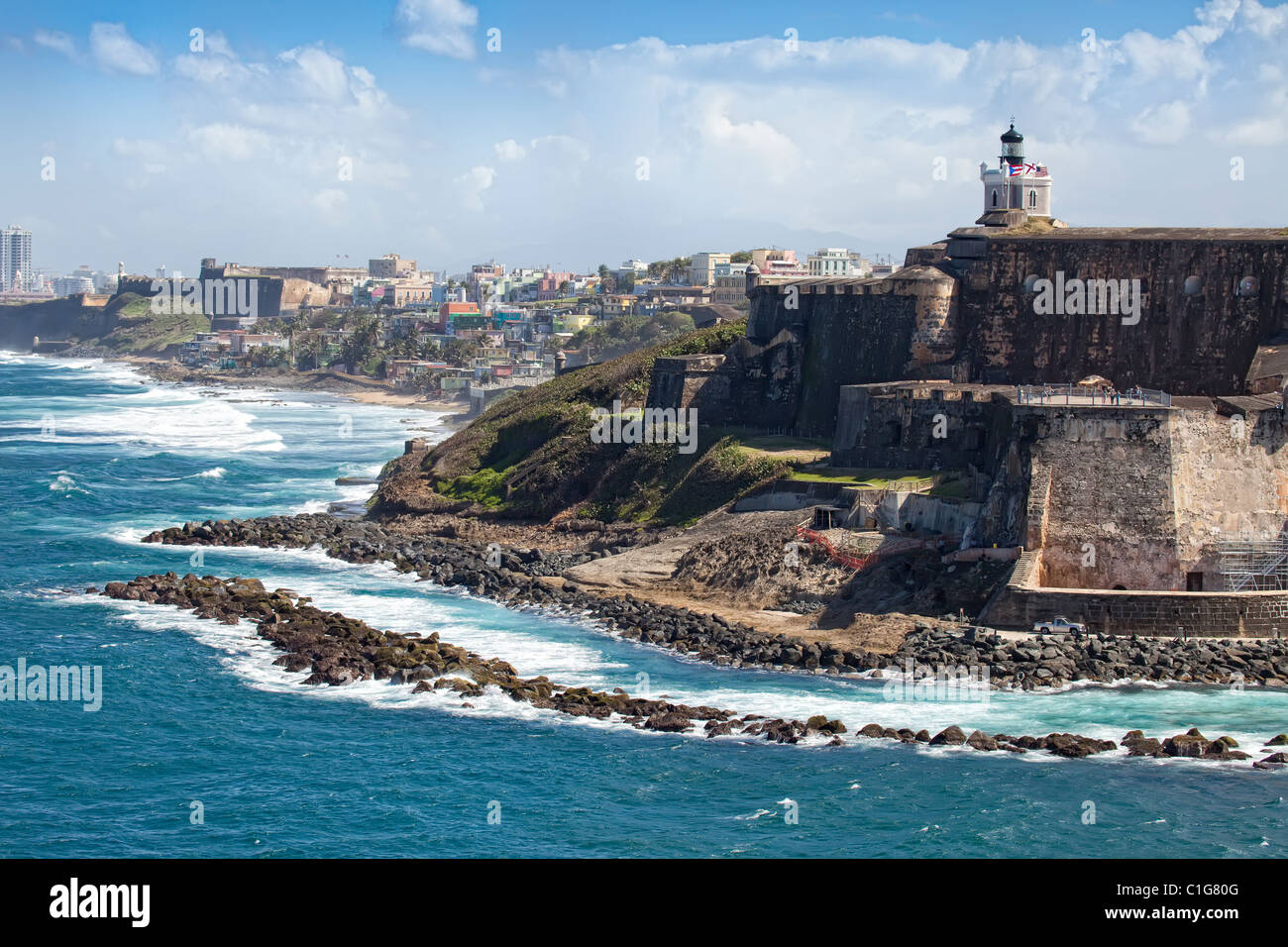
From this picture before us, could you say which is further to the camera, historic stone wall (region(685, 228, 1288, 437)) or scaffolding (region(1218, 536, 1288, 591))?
historic stone wall (region(685, 228, 1288, 437))

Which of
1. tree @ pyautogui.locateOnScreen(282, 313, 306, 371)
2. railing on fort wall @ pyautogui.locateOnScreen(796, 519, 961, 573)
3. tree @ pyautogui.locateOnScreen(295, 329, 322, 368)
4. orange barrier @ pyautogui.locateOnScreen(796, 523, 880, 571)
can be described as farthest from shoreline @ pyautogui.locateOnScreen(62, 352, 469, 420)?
railing on fort wall @ pyautogui.locateOnScreen(796, 519, 961, 573)

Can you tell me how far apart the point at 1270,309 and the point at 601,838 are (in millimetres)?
28456

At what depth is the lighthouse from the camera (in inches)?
2211

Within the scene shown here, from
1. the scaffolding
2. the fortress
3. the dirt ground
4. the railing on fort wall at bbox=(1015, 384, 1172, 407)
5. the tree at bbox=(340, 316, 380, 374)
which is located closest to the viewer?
the scaffolding

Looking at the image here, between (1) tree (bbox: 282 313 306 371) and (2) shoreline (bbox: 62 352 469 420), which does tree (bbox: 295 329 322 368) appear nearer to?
(1) tree (bbox: 282 313 306 371)

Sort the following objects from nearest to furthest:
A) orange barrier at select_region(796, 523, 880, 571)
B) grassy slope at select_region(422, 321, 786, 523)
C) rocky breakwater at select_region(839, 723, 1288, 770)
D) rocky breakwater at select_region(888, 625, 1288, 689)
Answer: rocky breakwater at select_region(839, 723, 1288, 770) < rocky breakwater at select_region(888, 625, 1288, 689) < orange barrier at select_region(796, 523, 880, 571) < grassy slope at select_region(422, 321, 786, 523)

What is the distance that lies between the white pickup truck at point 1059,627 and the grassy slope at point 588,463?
14.4 m

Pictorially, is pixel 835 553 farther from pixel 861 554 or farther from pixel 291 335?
pixel 291 335

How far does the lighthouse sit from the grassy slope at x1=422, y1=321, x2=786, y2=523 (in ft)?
39.2

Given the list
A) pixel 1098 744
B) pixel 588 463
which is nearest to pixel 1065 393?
pixel 1098 744

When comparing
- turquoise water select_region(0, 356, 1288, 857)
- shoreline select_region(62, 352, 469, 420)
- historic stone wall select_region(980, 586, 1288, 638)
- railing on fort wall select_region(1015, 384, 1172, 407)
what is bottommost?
turquoise water select_region(0, 356, 1288, 857)

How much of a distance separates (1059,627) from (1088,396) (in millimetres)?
8146

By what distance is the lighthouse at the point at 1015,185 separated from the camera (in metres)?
56.2

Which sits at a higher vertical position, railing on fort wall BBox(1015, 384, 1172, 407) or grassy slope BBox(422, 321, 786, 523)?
railing on fort wall BBox(1015, 384, 1172, 407)
